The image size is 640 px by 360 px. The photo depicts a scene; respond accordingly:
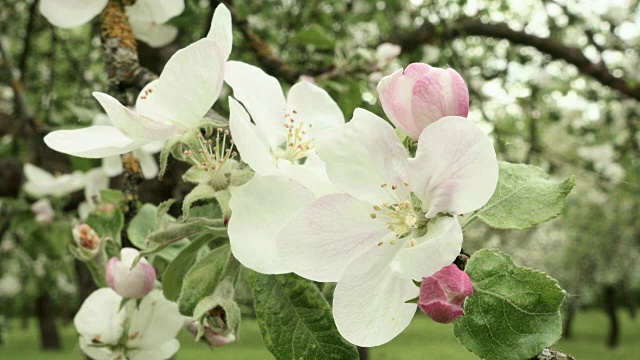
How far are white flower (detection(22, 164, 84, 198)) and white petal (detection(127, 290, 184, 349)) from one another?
1516 mm

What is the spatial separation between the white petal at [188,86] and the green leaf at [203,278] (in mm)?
157

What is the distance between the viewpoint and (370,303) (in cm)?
69

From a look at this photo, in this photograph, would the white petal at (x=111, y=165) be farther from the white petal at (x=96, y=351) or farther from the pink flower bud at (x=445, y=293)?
the pink flower bud at (x=445, y=293)

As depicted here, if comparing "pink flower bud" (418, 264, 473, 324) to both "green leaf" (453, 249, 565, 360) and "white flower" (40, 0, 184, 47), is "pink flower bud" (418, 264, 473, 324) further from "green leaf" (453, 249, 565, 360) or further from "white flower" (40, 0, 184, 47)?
"white flower" (40, 0, 184, 47)

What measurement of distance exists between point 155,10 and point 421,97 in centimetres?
92

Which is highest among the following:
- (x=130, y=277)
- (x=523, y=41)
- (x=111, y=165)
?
(x=130, y=277)

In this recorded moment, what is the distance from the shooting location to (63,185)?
8.43ft

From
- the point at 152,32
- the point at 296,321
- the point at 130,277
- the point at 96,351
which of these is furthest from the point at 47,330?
the point at 296,321

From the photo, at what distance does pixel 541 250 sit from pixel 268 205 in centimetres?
1808

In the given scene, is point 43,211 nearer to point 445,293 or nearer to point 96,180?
point 96,180

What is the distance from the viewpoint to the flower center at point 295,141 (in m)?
0.88

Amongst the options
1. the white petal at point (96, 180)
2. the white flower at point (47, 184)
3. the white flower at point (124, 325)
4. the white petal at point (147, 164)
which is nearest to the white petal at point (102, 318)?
the white flower at point (124, 325)

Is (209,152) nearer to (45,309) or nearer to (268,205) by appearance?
(268,205)

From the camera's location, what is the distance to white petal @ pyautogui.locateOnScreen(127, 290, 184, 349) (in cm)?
108
